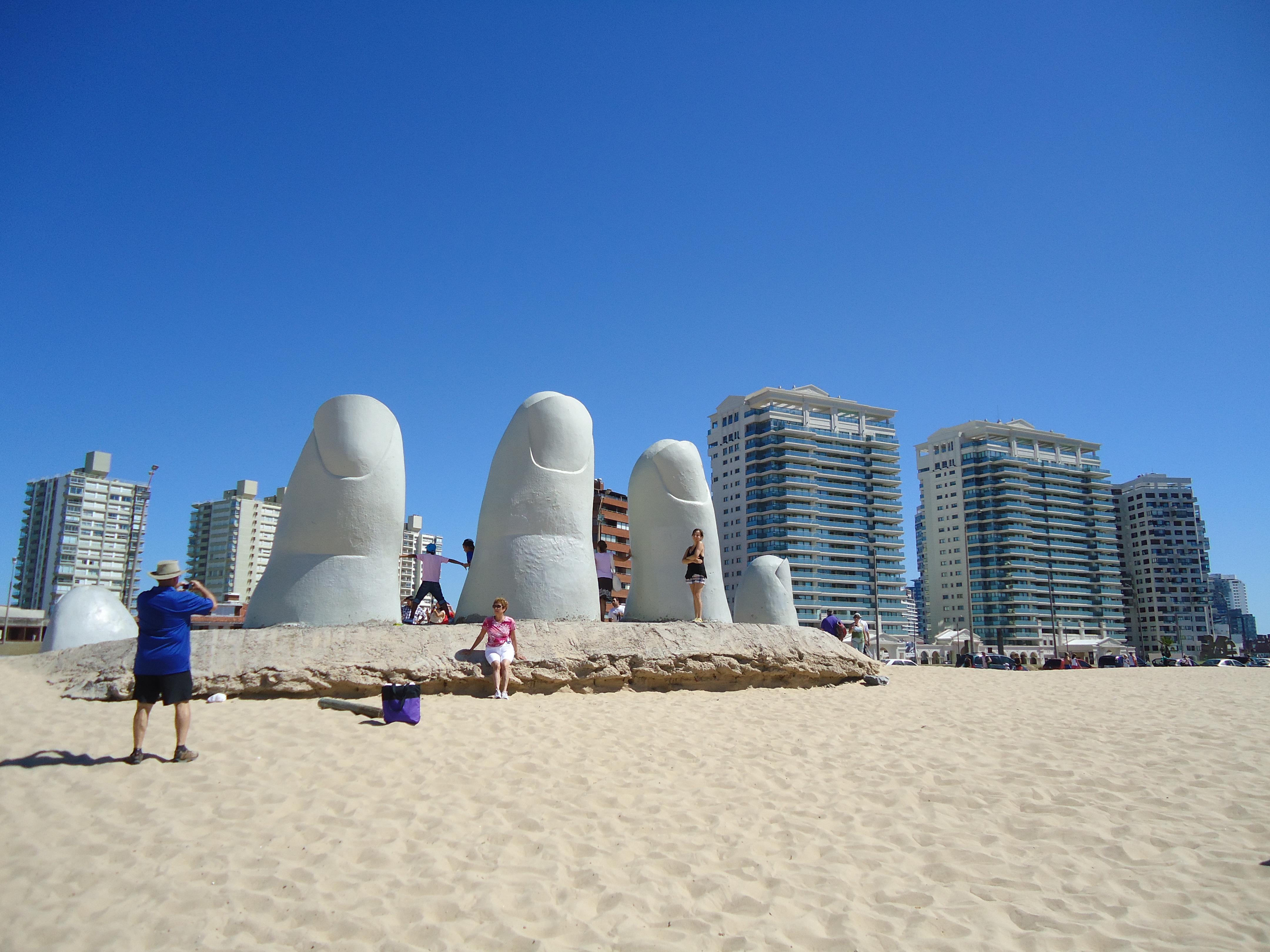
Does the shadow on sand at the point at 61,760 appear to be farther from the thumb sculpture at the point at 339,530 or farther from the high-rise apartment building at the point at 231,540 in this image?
the high-rise apartment building at the point at 231,540

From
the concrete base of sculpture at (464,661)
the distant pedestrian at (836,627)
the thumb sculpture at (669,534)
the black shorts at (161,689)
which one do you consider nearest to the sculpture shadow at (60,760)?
the black shorts at (161,689)

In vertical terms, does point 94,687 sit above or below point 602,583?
below

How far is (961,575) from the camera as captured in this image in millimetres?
77312

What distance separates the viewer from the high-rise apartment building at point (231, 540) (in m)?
66.3

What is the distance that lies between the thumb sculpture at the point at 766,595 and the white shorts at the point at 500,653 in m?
7.17

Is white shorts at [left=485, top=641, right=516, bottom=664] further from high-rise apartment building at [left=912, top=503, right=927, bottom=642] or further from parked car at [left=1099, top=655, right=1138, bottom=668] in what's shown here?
high-rise apartment building at [left=912, top=503, right=927, bottom=642]

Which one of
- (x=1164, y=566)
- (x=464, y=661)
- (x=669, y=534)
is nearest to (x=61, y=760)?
(x=464, y=661)

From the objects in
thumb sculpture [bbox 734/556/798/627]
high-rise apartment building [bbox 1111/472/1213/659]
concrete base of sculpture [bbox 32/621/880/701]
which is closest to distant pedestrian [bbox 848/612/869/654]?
thumb sculpture [bbox 734/556/798/627]

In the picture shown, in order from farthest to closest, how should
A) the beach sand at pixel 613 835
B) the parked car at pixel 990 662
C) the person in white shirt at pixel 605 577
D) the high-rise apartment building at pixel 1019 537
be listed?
the high-rise apartment building at pixel 1019 537, the parked car at pixel 990 662, the person in white shirt at pixel 605 577, the beach sand at pixel 613 835

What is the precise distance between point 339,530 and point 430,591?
2.75 metres

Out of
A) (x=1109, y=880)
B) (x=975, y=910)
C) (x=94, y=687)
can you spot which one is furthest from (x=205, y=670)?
(x=1109, y=880)

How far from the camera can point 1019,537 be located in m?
74.9

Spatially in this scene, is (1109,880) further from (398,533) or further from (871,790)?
(398,533)

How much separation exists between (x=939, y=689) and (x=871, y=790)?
6485mm
